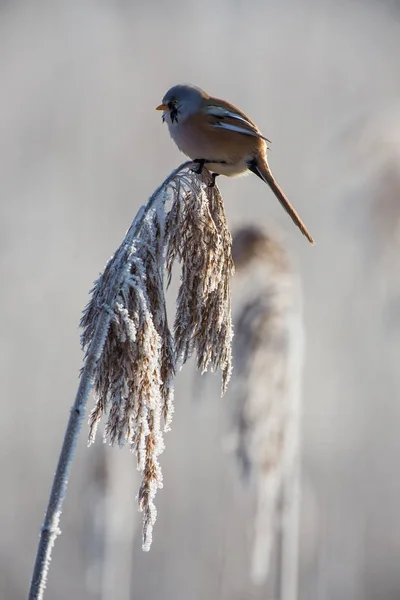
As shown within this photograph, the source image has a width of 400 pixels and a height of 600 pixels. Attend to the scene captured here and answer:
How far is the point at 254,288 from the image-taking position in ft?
20.8

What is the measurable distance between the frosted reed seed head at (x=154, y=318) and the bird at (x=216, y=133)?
757 millimetres

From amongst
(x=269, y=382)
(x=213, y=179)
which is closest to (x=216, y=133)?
(x=213, y=179)

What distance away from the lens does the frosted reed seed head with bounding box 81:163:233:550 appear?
3.02 metres

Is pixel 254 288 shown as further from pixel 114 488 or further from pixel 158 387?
pixel 158 387

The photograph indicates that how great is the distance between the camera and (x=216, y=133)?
14.2 feet

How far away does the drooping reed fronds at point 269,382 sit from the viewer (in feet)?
19.5

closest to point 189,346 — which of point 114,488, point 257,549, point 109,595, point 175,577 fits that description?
point 257,549

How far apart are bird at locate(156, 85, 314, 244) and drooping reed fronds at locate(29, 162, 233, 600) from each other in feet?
2.53

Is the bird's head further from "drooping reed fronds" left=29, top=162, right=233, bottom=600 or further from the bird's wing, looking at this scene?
"drooping reed fronds" left=29, top=162, right=233, bottom=600

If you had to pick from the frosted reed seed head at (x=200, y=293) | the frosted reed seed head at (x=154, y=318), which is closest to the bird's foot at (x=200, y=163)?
the frosted reed seed head at (x=154, y=318)

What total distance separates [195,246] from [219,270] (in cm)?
11

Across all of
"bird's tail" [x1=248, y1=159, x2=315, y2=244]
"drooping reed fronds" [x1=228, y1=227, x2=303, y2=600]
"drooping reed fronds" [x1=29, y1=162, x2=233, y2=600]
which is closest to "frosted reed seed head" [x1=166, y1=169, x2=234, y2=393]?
"drooping reed fronds" [x1=29, y1=162, x2=233, y2=600]

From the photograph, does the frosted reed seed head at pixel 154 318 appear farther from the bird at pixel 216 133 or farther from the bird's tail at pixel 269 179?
the bird at pixel 216 133

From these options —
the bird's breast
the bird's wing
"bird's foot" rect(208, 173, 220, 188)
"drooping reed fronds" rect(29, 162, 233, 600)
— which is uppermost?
the bird's wing
